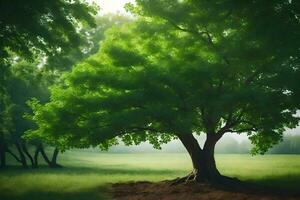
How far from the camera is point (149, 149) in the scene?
107125 millimetres

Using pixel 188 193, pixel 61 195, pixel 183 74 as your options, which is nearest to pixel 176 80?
pixel 183 74

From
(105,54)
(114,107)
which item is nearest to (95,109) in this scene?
(114,107)

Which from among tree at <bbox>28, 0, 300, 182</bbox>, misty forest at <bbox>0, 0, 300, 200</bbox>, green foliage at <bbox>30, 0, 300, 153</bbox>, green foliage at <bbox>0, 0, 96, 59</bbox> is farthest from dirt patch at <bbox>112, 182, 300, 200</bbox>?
green foliage at <bbox>0, 0, 96, 59</bbox>

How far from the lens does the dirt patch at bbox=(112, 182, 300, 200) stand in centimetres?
A: 1678

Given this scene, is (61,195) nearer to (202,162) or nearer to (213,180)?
(202,162)

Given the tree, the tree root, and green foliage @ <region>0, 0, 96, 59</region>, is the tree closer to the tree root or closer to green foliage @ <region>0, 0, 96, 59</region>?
the tree root

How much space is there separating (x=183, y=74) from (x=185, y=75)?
109 millimetres

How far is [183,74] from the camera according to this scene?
19203 millimetres

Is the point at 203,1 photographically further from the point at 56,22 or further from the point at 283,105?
the point at 56,22

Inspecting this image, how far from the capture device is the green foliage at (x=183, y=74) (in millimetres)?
18625

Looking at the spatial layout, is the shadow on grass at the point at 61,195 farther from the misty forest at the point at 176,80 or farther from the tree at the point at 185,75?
the tree at the point at 185,75

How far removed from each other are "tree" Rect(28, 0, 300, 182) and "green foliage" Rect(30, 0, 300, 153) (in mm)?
49

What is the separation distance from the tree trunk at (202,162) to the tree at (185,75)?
0.08m

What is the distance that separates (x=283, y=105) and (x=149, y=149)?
89.3 metres
